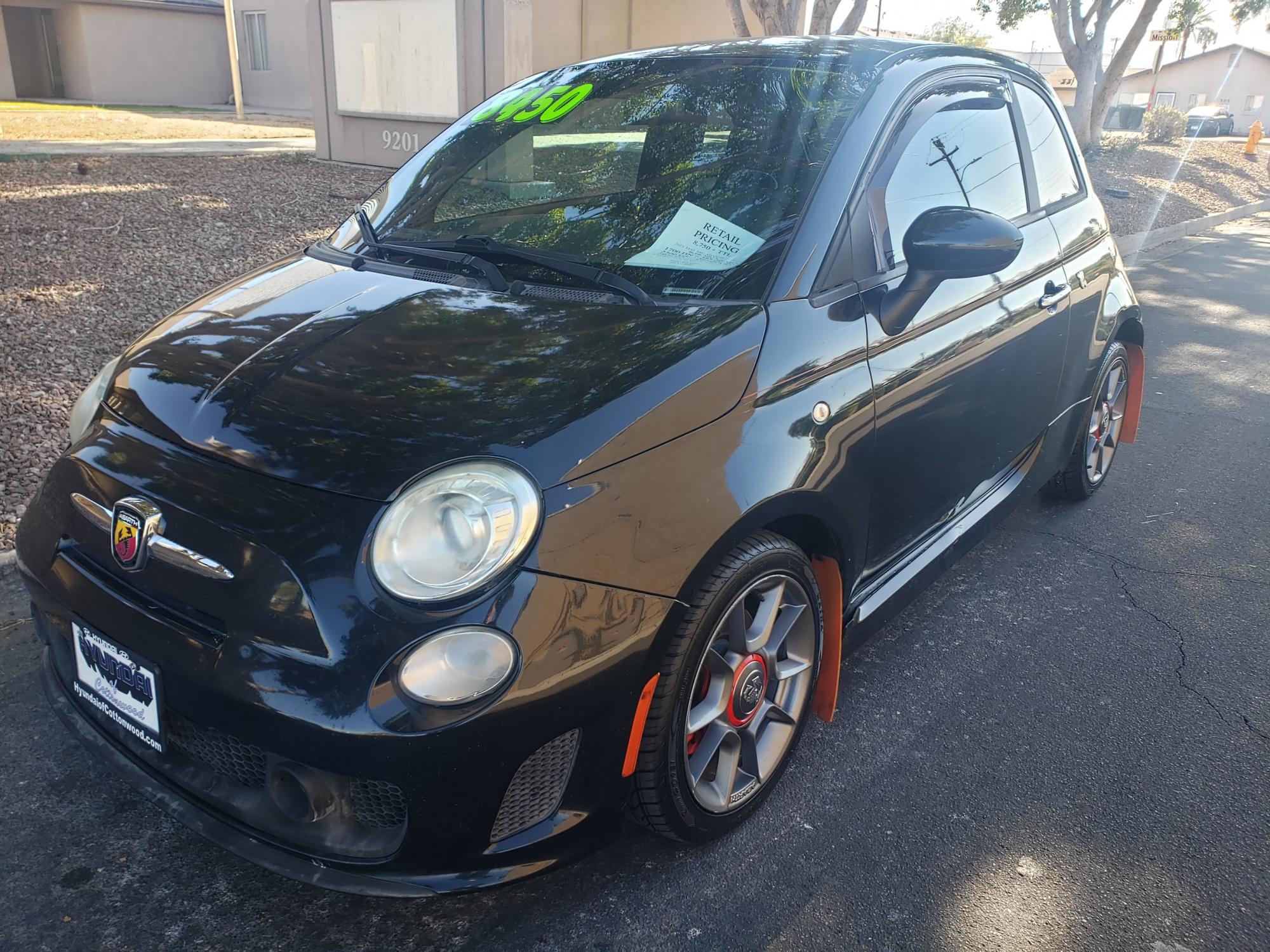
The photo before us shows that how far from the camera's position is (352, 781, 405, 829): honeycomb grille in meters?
1.77

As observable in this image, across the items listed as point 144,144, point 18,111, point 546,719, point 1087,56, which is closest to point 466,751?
point 546,719

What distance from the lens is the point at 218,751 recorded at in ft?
6.25

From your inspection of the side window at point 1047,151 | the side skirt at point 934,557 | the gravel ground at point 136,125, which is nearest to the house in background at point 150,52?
the gravel ground at point 136,125

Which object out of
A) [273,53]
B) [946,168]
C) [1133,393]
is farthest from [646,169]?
[273,53]

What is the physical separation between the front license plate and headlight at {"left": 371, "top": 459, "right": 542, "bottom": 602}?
1.77ft

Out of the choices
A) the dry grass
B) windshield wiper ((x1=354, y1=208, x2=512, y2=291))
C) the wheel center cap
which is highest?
windshield wiper ((x1=354, y1=208, x2=512, y2=291))

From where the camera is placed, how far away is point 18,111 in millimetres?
19844

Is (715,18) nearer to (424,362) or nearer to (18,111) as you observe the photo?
(18,111)

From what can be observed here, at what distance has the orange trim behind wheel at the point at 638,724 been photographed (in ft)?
6.36

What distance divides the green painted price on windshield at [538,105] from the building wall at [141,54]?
84.9ft

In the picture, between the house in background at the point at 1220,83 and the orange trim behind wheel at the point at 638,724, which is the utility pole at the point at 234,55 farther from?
the house in background at the point at 1220,83

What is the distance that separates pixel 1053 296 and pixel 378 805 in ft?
9.04

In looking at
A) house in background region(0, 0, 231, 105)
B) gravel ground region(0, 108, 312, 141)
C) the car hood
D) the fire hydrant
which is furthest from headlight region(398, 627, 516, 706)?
the fire hydrant

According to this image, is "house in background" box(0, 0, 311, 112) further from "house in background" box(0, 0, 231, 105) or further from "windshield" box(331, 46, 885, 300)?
"windshield" box(331, 46, 885, 300)
